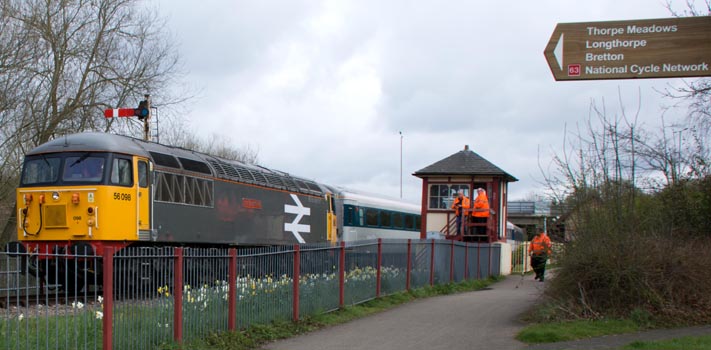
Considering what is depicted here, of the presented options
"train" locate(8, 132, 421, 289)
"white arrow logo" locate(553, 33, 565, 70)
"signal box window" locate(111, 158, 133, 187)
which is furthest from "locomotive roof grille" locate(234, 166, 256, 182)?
"white arrow logo" locate(553, 33, 565, 70)

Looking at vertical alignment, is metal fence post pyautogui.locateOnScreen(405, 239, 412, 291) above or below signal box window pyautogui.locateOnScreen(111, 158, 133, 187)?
below

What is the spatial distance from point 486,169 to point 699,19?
68.4ft

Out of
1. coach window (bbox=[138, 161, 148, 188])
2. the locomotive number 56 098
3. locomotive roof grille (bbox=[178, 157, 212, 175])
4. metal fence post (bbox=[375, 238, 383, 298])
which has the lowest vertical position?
metal fence post (bbox=[375, 238, 383, 298])

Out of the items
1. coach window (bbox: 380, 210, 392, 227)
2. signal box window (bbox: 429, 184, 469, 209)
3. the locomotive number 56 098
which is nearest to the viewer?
the locomotive number 56 098

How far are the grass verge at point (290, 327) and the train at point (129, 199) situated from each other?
11.6 feet

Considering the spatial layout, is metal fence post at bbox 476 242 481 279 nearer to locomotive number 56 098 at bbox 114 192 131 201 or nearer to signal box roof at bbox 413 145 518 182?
signal box roof at bbox 413 145 518 182

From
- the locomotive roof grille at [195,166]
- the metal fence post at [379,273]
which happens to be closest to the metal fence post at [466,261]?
the metal fence post at [379,273]

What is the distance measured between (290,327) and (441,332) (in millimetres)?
2361

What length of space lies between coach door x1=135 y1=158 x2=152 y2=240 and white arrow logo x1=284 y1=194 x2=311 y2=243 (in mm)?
7160

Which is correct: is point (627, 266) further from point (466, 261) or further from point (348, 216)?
point (348, 216)

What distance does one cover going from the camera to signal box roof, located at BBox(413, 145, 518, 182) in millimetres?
31031

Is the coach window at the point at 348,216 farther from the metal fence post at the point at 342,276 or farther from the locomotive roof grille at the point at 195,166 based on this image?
the metal fence post at the point at 342,276

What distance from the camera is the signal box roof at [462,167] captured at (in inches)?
1222

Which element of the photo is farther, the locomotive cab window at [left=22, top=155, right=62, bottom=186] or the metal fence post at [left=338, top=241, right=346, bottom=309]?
the locomotive cab window at [left=22, top=155, right=62, bottom=186]
